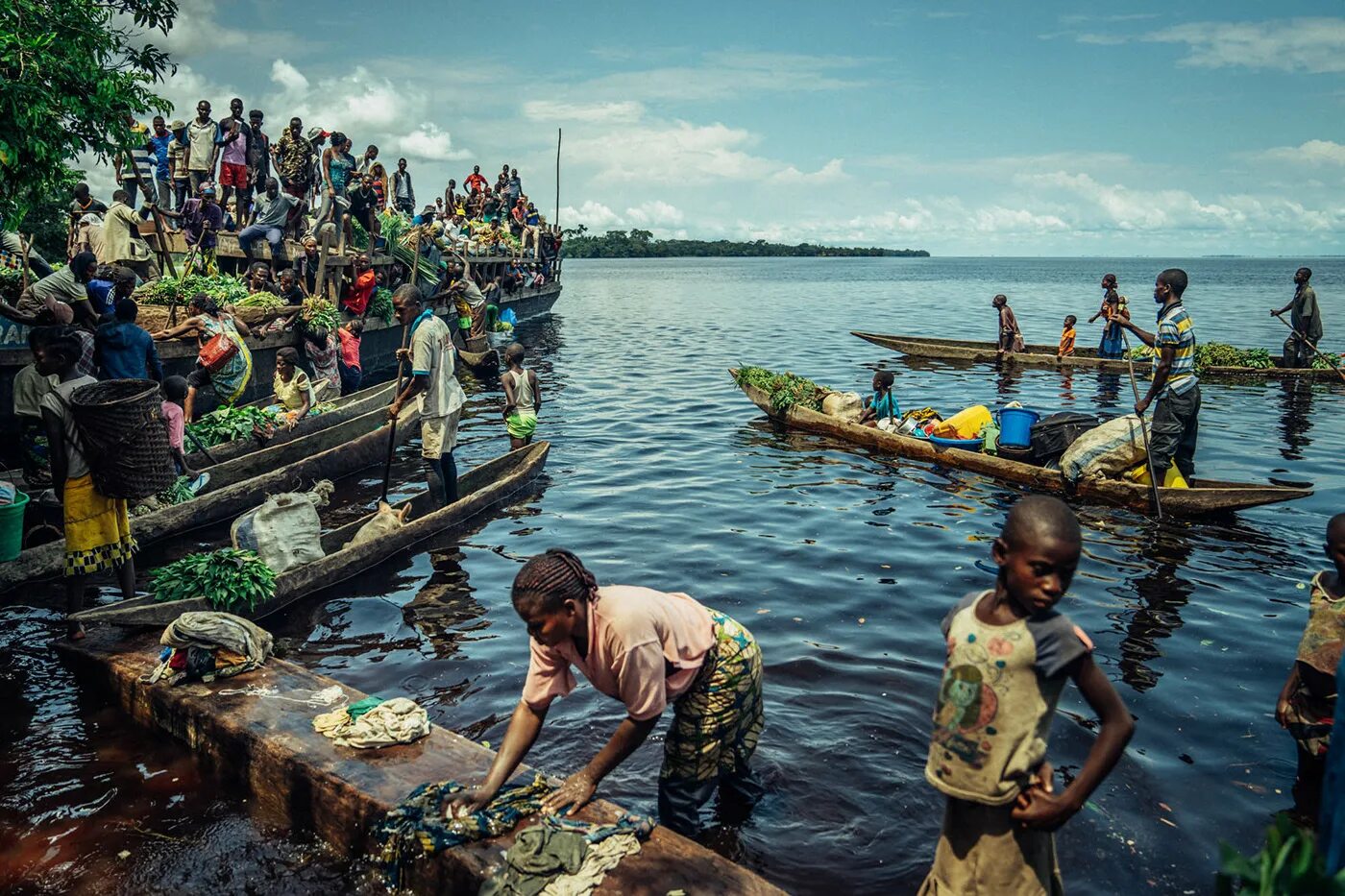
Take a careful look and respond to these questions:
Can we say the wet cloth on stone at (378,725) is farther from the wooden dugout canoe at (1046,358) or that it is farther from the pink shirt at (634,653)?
the wooden dugout canoe at (1046,358)

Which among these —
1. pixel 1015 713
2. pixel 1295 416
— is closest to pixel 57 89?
pixel 1015 713

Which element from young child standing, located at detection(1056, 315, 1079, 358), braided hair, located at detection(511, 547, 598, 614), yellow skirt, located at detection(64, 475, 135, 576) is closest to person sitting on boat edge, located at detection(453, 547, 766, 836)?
braided hair, located at detection(511, 547, 598, 614)

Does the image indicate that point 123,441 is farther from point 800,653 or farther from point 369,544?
point 800,653

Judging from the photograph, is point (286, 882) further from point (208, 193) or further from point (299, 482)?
point (208, 193)

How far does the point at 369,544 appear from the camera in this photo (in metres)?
8.28

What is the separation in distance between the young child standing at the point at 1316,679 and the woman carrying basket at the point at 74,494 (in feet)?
23.6

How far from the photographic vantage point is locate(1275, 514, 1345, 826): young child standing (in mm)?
4359

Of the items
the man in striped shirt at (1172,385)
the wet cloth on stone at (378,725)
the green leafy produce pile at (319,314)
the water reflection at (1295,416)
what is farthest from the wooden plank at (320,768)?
the water reflection at (1295,416)

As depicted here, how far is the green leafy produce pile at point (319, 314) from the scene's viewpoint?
14.4 metres

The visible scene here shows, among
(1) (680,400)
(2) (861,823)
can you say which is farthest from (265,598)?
(1) (680,400)

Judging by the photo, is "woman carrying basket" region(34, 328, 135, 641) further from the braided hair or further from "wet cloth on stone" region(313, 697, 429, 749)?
the braided hair

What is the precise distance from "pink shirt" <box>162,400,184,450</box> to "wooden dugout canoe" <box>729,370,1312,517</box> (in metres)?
8.86

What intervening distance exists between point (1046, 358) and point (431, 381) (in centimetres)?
1746

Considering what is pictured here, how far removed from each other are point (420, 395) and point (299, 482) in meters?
2.75
